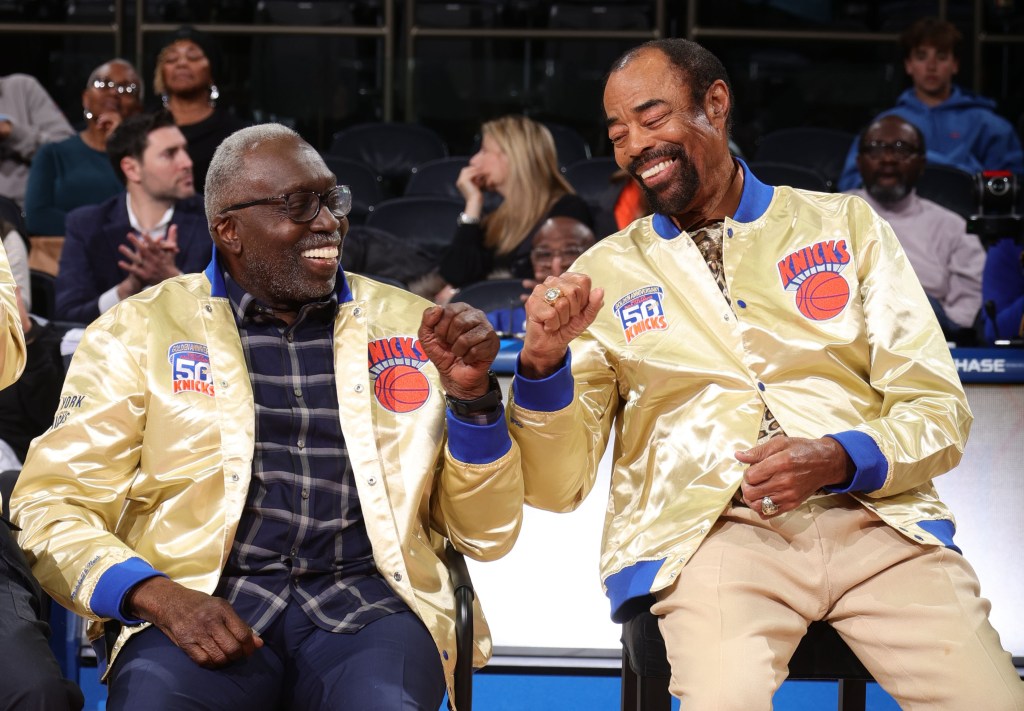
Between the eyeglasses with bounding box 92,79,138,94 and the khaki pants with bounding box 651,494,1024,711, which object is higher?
the eyeglasses with bounding box 92,79,138,94

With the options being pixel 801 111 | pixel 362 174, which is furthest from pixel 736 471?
pixel 801 111

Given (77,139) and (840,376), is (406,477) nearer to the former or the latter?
(840,376)

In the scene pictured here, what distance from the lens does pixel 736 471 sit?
2111 millimetres

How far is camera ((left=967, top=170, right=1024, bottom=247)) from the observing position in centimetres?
352

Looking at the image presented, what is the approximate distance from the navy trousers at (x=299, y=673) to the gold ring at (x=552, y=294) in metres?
0.57

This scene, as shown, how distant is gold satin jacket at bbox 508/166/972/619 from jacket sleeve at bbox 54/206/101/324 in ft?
8.00

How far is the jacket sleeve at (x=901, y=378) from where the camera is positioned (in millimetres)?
2008

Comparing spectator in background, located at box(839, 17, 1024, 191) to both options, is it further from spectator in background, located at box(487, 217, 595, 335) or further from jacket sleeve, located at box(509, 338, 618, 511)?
jacket sleeve, located at box(509, 338, 618, 511)

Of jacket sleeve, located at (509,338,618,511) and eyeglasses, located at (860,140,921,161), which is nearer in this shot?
jacket sleeve, located at (509,338,618,511)

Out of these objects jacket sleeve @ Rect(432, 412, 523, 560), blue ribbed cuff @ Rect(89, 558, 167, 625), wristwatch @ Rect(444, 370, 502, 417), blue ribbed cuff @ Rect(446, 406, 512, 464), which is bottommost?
blue ribbed cuff @ Rect(89, 558, 167, 625)

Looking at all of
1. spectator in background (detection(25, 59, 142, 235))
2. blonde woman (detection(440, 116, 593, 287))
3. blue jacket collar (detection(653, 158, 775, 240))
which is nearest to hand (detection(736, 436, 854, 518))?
blue jacket collar (detection(653, 158, 775, 240))

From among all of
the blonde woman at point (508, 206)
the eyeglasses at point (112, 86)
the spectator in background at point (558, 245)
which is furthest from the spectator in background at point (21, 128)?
the spectator in background at point (558, 245)

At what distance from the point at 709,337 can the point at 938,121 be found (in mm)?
4338

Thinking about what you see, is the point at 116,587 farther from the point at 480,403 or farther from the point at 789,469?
the point at 789,469
